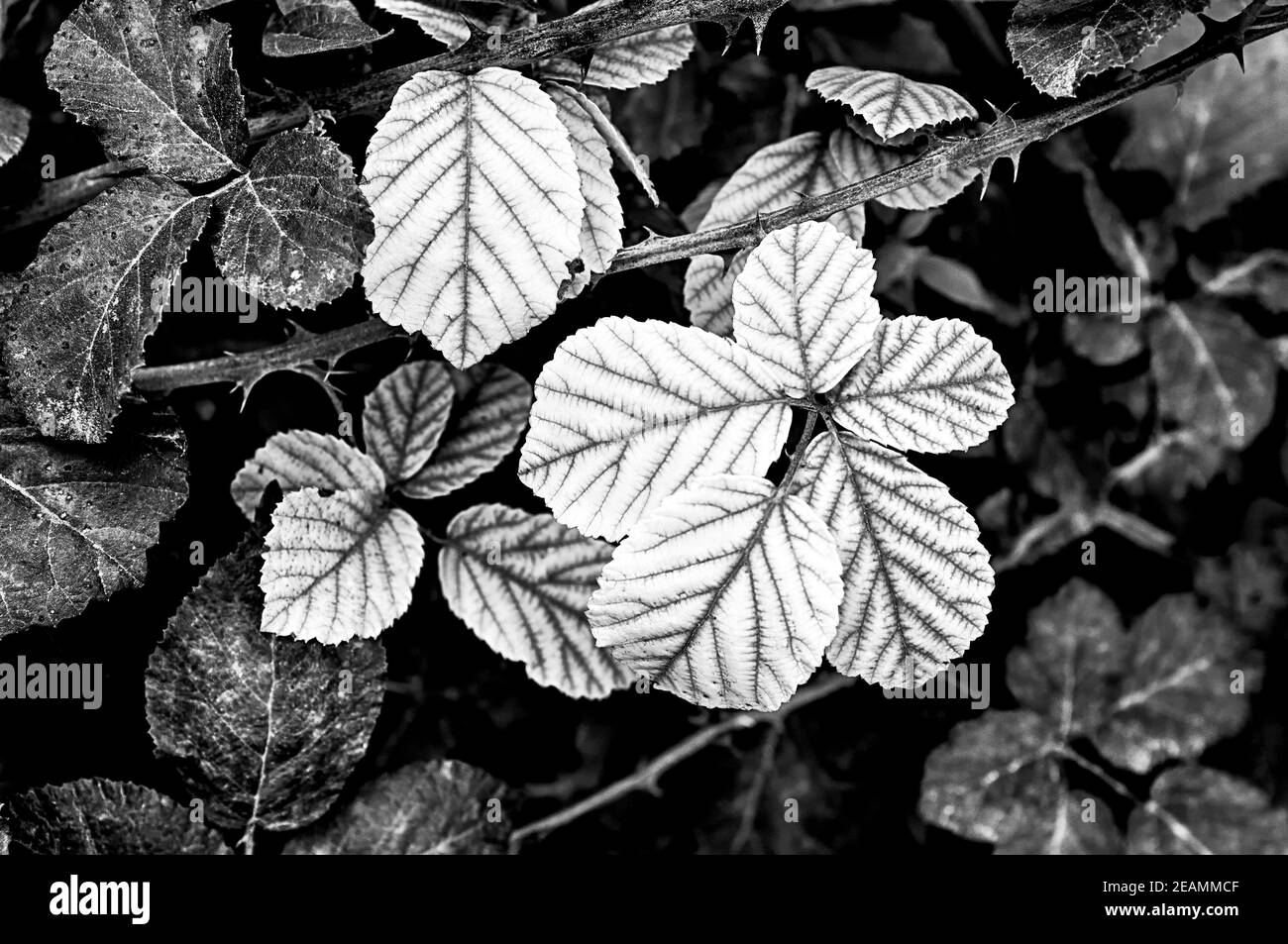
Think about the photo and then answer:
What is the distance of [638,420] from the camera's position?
82 cm

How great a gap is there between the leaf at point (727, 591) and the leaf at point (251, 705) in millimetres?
345

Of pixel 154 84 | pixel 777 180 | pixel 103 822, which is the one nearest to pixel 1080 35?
pixel 777 180

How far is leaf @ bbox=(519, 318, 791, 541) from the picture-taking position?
81cm

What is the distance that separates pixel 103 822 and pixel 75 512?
314 mm

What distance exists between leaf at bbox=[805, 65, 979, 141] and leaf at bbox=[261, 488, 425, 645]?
0.57m

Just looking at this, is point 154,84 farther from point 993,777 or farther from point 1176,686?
point 1176,686

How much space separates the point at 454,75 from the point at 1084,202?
0.90 meters

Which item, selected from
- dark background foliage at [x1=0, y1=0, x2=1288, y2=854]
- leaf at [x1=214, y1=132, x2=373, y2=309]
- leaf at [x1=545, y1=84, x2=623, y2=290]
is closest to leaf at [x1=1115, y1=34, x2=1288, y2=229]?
dark background foliage at [x1=0, y1=0, x2=1288, y2=854]

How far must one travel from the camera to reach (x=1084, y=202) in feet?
4.41

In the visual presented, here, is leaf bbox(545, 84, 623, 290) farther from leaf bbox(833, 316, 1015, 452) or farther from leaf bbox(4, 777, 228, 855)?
leaf bbox(4, 777, 228, 855)

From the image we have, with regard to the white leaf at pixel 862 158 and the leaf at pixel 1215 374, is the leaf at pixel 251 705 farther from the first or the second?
the leaf at pixel 1215 374

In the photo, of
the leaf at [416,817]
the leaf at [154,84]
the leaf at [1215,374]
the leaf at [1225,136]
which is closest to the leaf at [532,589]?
the leaf at [416,817]
